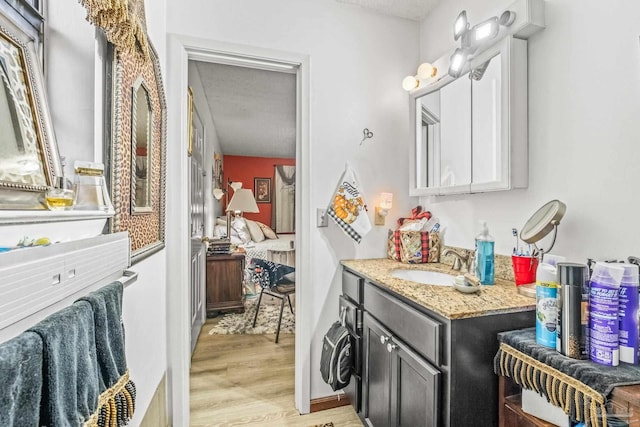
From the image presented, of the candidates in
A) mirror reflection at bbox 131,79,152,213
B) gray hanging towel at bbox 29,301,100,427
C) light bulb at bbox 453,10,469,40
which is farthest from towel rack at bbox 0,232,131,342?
light bulb at bbox 453,10,469,40

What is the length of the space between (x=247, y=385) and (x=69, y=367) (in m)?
1.89

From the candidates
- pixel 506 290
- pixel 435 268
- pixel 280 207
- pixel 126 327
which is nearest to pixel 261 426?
pixel 126 327

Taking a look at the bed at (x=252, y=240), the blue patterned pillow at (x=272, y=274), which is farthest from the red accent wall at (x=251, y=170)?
the blue patterned pillow at (x=272, y=274)

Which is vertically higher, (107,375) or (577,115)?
(577,115)

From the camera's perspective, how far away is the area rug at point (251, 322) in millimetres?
3014

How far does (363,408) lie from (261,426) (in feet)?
2.05

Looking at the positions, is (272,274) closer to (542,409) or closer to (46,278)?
(542,409)

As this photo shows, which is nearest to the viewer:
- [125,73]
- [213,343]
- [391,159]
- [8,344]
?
[8,344]

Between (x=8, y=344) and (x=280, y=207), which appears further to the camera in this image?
(x=280, y=207)

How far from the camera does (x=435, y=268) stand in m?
1.76

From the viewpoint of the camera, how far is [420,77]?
1958 mm

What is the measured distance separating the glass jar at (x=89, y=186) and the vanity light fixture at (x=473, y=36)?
1726 millimetres

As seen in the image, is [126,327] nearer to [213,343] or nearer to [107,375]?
[107,375]

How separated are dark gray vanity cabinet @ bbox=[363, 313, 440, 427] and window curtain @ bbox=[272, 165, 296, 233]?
520 centimetres
